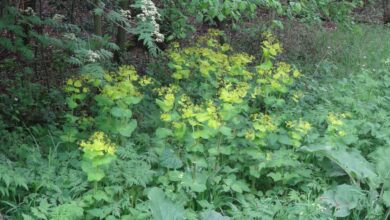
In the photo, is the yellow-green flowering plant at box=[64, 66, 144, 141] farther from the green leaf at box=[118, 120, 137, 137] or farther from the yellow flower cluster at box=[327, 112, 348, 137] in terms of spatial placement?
the yellow flower cluster at box=[327, 112, 348, 137]

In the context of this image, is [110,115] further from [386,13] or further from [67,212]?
[386,13]

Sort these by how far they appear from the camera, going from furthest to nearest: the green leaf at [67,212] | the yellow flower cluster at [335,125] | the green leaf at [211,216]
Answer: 1. the yellow flower cluster at [335,125]
2. the green leaf at [211,216]
3. the green leaf at [67,212]

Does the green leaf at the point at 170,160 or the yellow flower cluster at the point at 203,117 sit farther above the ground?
the yellow flower cluster at the point at 203,117

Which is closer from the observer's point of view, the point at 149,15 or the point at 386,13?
the point at 149,15

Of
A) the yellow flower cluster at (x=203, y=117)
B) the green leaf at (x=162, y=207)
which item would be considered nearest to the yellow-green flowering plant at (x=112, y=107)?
the yellow flower cluster at (x=203, y=117)

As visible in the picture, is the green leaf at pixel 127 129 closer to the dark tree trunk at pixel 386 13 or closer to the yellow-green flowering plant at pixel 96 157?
the yellow-green flowering plant at pixel 96 157

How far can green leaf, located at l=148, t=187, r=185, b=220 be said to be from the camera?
3.44m

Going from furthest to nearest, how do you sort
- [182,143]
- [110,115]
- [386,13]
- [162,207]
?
1. [386,13]
2. [110,115]
3. [182,143]
4. [162,207]

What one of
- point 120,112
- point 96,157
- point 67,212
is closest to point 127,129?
point 120,112

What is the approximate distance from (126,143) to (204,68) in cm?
156

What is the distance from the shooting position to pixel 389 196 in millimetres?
3943

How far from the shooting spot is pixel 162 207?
137 inches

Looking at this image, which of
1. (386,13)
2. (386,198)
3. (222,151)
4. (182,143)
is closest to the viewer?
(386,198)

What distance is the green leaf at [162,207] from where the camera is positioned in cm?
344
